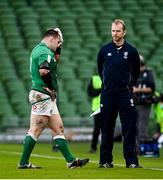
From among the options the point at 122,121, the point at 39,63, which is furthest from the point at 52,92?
the point at 122,121

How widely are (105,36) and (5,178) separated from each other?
69.8 ft

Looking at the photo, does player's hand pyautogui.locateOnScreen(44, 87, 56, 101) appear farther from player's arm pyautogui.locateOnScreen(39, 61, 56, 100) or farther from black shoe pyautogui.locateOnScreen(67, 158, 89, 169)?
black shoe pyautogui.locateOnScreen(67, 158, 89, 169)

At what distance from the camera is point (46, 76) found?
544 inches

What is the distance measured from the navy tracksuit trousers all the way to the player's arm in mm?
1001

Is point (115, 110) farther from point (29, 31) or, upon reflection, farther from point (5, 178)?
point (29, 31)

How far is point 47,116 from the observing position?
46.1ft

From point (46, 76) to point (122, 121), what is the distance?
146 cm

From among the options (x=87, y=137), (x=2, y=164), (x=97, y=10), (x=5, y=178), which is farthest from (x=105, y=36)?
(x=5, y=178)

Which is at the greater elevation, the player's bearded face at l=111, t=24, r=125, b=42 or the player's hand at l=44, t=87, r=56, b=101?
the player's bearded face at l=111, t=24, r=125, b=42

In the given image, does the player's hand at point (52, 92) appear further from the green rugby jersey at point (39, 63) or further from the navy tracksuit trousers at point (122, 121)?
the navy tracksuit trousers at point (122, 121)

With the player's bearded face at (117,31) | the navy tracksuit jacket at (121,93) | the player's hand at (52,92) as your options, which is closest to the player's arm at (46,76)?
the player's hand at (52,92)

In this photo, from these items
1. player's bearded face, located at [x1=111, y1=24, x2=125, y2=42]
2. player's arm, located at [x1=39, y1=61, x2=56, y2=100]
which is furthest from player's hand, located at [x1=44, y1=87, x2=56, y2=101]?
player's bearded face, located at [x1=111, y1=24, x2=125, y2=42]

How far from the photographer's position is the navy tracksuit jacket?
14.4 metres

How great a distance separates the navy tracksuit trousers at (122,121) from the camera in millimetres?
14422
